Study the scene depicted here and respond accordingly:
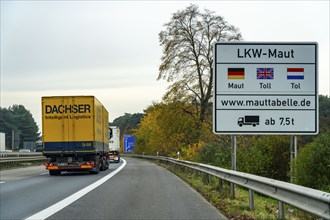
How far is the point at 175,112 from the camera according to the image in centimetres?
3928

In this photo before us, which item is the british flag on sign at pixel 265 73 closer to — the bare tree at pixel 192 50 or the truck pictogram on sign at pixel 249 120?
the truck pictogram on sign at pixel 249 120

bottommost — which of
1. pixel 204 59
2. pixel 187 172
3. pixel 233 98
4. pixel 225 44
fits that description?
pixel 187 172

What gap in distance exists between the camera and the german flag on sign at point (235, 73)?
463 inches

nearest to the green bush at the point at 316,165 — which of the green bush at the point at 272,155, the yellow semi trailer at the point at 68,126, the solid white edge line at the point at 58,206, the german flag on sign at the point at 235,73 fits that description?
the german flag on sign at the point at 235,73

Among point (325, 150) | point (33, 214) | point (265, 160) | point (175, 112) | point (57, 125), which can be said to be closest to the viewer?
point (33, 214)

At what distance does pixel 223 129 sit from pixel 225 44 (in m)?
2.05

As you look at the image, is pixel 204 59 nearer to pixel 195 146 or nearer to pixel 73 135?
pixel 195 146

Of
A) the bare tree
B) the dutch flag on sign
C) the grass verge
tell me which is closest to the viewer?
the grass verge

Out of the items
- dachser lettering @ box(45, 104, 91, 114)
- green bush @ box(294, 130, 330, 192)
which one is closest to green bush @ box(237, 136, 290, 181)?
green bush @ box(294, 130, 330, 192)

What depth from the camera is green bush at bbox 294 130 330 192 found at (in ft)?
44.1

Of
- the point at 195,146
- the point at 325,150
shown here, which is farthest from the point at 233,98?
the point at 195,146

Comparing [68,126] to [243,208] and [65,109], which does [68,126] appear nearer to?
[65,109]

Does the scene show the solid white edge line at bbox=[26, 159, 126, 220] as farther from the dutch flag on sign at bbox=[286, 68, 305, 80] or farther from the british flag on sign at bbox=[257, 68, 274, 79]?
the dutch flag on sign at bbox=[286, 68, 305, 80]

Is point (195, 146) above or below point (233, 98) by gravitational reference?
below
